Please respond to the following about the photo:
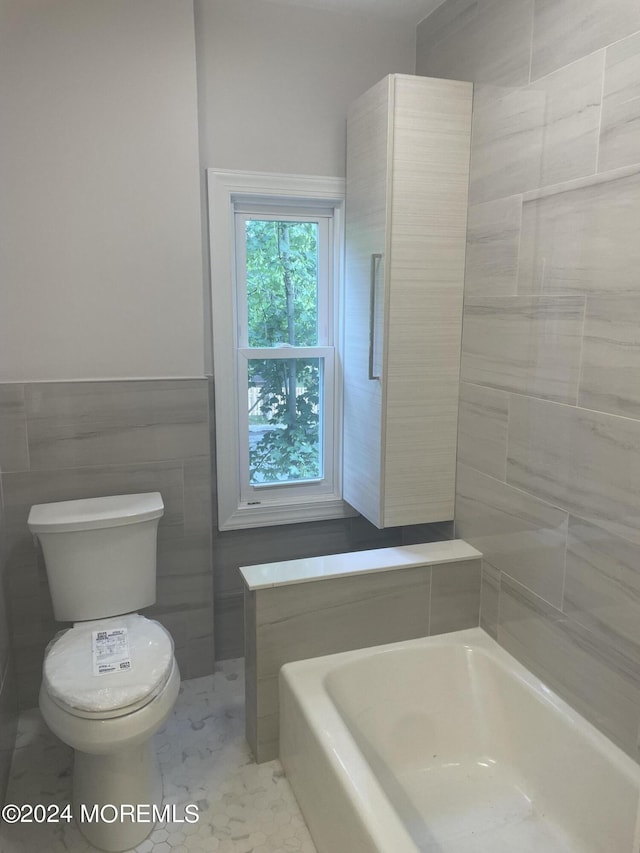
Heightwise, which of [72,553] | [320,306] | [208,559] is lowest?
[208,559]

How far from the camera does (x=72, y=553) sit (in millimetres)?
2074

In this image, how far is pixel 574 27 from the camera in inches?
65.8

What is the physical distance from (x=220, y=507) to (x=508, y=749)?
133 centimetres

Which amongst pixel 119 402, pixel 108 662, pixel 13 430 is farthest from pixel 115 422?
pixel 108 662

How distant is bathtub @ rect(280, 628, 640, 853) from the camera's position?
1564 mm

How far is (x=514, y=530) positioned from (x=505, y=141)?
48.1 inches

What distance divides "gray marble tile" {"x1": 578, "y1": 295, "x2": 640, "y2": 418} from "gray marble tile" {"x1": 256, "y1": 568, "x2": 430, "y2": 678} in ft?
2.81

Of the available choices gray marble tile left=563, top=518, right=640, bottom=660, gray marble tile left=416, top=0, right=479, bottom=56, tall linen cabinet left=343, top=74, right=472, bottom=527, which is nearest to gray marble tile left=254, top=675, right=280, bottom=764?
tall linen cabinet left=343, top=74, right=472, bottom=527

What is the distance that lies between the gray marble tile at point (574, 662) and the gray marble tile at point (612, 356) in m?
0.64

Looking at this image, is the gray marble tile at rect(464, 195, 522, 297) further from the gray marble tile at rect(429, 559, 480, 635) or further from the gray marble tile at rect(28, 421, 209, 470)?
the gray marble tile at rect(28, 421, 209, 470)

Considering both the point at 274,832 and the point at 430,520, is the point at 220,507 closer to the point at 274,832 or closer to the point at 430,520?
the point at 430,520

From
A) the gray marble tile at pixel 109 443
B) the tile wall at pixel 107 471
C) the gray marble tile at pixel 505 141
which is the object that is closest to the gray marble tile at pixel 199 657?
the tile wall at pixel 107 471

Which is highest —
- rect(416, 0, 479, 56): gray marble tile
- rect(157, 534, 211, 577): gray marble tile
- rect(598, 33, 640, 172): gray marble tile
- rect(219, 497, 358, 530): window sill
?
rect(416, 0, 479, 56): gray marble tile

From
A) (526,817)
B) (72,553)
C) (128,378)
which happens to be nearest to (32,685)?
(72,553)
